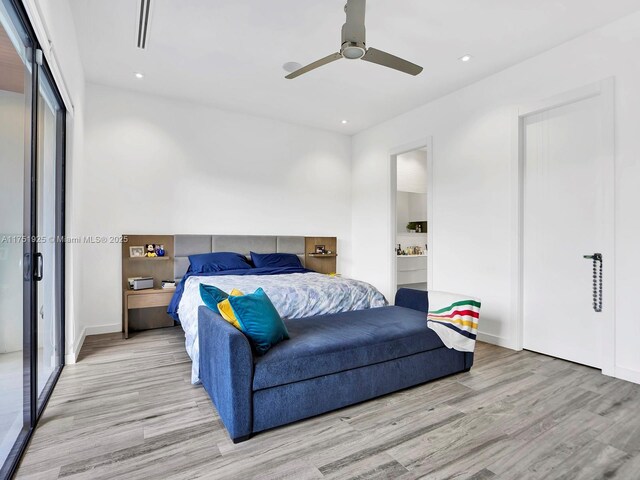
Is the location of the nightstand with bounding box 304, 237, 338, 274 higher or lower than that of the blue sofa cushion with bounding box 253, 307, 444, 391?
higher

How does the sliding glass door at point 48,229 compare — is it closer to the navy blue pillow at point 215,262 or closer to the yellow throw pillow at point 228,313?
the yellow throw pillow at point 228,313

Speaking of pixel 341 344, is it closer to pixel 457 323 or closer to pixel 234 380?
pixel 234 380

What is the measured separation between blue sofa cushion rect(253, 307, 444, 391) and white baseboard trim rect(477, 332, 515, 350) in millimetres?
1236

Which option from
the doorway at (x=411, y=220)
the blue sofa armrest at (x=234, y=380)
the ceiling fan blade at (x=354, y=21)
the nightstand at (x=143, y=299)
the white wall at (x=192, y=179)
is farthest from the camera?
the doorway at (x=411, y=220)

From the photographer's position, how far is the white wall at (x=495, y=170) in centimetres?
278

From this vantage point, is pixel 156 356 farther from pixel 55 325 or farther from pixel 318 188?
pixel 318 188

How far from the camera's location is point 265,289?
3098 millimetres

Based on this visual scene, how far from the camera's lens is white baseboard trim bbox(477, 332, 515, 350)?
11.8 feet

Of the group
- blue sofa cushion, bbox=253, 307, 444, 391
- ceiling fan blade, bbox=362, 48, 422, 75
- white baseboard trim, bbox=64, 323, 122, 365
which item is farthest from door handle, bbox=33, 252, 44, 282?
ceiling fan blade, bbox=362, 48, 422, 75

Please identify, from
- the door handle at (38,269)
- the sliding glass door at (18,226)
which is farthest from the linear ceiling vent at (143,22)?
the door handle at (38,269)

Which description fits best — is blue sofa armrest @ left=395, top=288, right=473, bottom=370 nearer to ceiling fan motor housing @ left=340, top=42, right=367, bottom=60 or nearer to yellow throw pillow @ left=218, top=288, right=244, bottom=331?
yellow throw pillow @ left=218, top=288, right=244, bottom=331

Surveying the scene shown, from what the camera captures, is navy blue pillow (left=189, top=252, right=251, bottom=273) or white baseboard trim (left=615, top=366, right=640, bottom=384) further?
navy blue pillow (left=189, top=252, right=251, bottom=273)

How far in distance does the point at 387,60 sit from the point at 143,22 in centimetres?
207

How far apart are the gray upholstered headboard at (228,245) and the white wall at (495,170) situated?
4.34 ft
